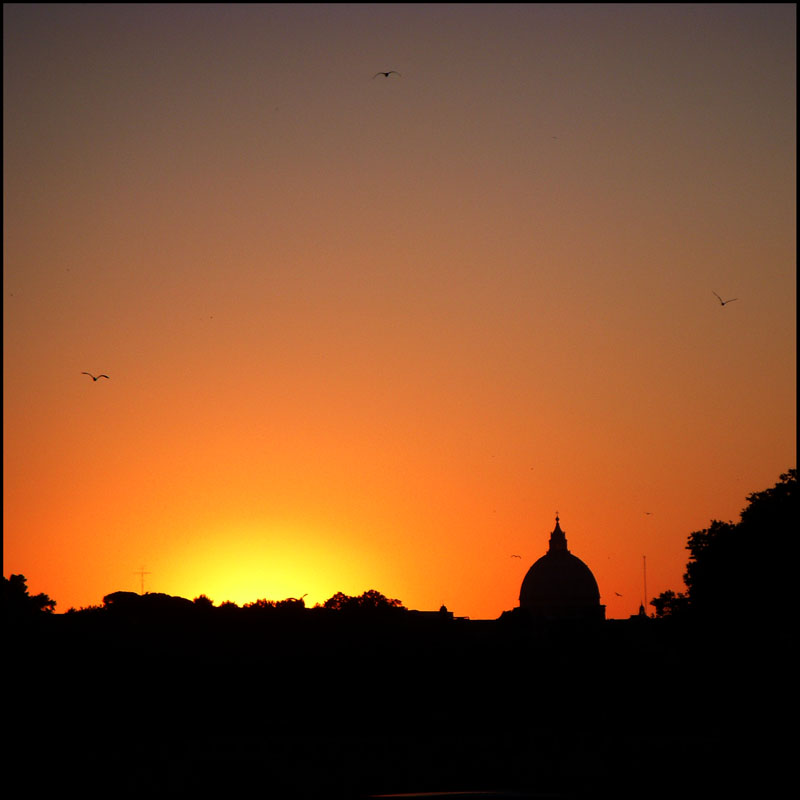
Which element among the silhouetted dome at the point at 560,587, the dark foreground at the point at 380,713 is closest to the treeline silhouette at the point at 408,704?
the dark foreground at the point at 380,713

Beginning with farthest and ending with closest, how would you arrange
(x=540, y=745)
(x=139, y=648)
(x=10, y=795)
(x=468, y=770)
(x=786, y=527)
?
(x=786, y=527) < (x=139, y=648) < (x=540, y=745) < (x=468, y=770) < (x=10, y=795)

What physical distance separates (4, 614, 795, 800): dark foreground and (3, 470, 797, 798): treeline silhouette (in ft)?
0.40

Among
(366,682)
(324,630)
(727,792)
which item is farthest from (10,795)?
(324,630)

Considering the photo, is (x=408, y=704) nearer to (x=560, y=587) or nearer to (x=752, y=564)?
(x=752, y=564)

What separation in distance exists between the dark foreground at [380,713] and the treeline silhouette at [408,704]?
121 mm

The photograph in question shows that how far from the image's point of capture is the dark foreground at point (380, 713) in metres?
28.1

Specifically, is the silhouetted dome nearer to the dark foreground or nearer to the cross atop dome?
the cross atop dome

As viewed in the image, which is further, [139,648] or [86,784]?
[139,648]

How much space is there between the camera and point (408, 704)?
48438mm

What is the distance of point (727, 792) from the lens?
20.2 m

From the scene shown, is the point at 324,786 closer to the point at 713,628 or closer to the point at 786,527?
the point at 713,628

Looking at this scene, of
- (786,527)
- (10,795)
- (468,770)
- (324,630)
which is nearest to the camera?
(10,795)

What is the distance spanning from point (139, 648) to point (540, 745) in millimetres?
24890

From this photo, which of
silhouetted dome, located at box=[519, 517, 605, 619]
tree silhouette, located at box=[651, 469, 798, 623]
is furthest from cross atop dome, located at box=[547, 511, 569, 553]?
tree silhouette, located at box=[651, 469, 798, 623]
